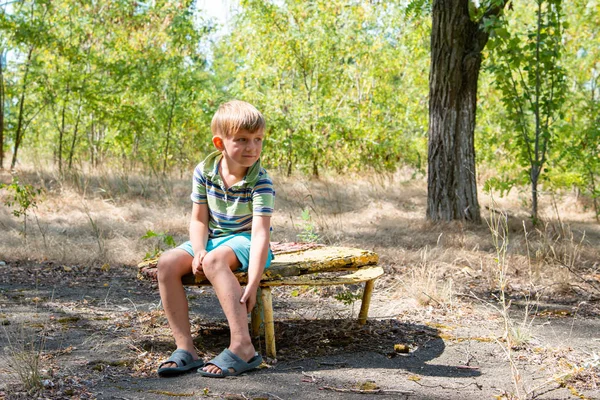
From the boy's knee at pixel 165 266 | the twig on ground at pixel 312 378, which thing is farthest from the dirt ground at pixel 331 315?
the boy's knee at pixel 165 266

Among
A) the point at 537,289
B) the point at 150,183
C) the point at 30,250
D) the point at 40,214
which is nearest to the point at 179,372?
the point at 537,289

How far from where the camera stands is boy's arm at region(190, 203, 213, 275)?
315cm

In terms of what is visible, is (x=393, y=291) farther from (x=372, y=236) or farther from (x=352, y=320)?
(x=372, y=236)

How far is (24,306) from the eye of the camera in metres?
4.32

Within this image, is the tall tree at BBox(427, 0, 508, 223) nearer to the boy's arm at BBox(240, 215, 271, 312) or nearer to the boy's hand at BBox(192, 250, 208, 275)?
the boy's arm at BBox(240, 215, 271, 312)

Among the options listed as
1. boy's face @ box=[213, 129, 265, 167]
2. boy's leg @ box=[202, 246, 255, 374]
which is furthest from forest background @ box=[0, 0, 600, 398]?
boy's face @ box=[213, 129, 265, 167]

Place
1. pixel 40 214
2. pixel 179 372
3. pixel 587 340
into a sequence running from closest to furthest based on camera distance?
1. pixel 179 372
2. pixel 587 340
3. pixel 40 214

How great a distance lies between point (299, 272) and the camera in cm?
342

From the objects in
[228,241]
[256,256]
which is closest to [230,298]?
[256,256]

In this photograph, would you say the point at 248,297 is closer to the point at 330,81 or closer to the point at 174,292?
the point at 174,292

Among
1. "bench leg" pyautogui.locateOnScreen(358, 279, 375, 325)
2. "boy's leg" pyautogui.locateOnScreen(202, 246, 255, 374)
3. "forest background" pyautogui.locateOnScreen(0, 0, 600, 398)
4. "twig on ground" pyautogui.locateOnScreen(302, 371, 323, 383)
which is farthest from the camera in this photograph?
"forest background" pyautogui.locateOnScreen(0, 0, 600, 398)

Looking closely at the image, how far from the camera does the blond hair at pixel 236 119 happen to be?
3186 millimetres

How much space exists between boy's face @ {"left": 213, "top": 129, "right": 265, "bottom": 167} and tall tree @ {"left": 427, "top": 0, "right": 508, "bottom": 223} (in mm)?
4071

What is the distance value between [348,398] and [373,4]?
12.2m
